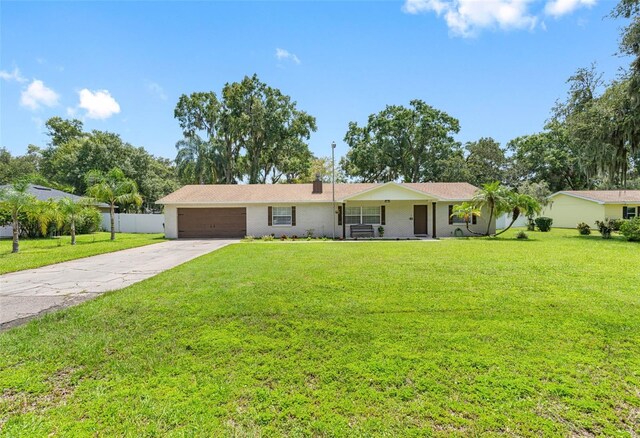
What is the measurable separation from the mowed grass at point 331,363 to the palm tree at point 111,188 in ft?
45.0

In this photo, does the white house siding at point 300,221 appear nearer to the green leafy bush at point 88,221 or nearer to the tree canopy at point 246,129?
the green leafy bush at point 88,221

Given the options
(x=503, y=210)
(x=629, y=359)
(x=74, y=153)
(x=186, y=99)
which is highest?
(x=186, y=99)

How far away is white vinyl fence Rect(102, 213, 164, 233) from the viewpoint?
2419 centimetres

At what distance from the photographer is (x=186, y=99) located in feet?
113

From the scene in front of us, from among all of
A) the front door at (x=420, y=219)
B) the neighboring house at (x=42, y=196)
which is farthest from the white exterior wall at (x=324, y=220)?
the neighboring house at (x=42, y=196)

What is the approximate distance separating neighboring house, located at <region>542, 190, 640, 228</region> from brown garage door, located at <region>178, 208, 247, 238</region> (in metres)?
27.6

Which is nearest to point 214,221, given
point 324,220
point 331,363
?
point 324,220

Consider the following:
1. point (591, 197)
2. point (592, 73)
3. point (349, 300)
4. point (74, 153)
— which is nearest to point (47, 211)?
point (349, 300)

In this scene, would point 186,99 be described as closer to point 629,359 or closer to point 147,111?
point 147,111

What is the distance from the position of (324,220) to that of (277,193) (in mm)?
3692

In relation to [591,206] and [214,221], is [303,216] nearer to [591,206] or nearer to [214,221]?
[214,221]

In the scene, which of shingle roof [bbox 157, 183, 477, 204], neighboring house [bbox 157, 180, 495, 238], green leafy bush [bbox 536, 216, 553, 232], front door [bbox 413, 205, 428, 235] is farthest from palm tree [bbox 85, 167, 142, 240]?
green leafy bush [bbox 536, 216, 553, 232]

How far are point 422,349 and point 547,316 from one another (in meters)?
2.44

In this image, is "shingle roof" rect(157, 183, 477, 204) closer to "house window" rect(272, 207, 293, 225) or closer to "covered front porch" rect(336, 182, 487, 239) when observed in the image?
"house window" rect(272, 207, 293, 225)
